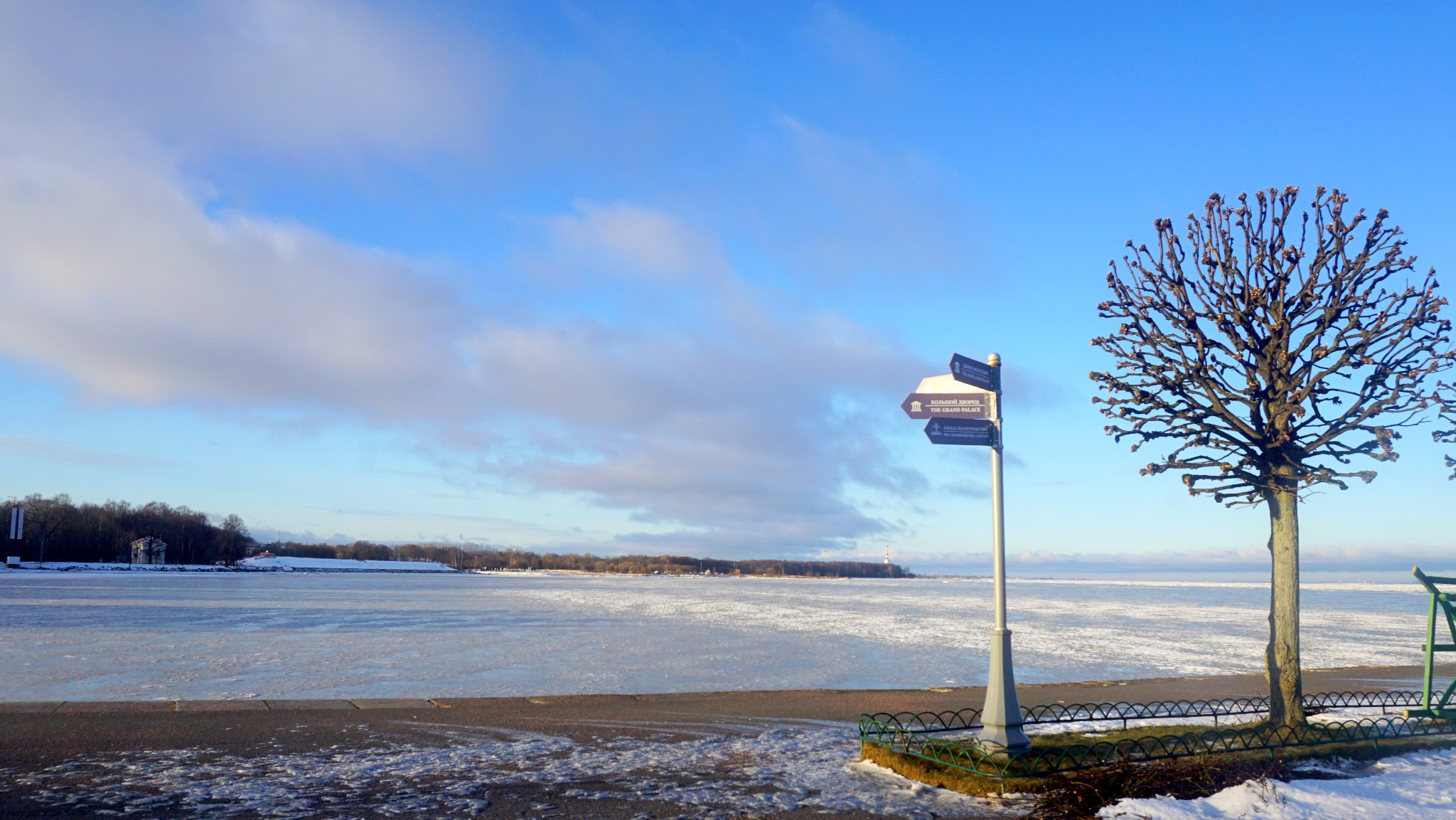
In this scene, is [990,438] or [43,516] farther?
[43,516]

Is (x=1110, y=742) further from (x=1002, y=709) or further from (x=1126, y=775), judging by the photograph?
(x=1126, y=775)

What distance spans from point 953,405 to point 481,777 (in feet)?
19.2

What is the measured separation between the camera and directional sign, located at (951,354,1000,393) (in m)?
9.36

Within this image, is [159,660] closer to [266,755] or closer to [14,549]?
[266,755]

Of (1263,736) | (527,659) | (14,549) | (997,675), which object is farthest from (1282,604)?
(14,549)

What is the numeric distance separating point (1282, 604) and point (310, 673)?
619 inches

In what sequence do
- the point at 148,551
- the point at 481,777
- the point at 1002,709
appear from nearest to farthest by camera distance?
the point at 481,777
the point at 1002,709
the point at 148,551

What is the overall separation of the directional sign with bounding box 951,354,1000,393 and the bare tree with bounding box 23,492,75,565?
515 feet

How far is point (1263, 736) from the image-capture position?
943 centimetres

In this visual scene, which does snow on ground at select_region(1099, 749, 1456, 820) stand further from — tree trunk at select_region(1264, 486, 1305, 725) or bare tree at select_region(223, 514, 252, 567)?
bare tree at select_region(223, 514, 252, 567)

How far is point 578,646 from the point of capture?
76.0 feet

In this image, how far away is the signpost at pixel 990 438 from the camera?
8859mm

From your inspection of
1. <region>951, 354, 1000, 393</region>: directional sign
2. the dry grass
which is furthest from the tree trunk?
<region>951, 354, 1000, 393</region>: directional sign

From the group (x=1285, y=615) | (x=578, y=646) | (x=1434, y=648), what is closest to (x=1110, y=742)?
(x=1285, y=615)
